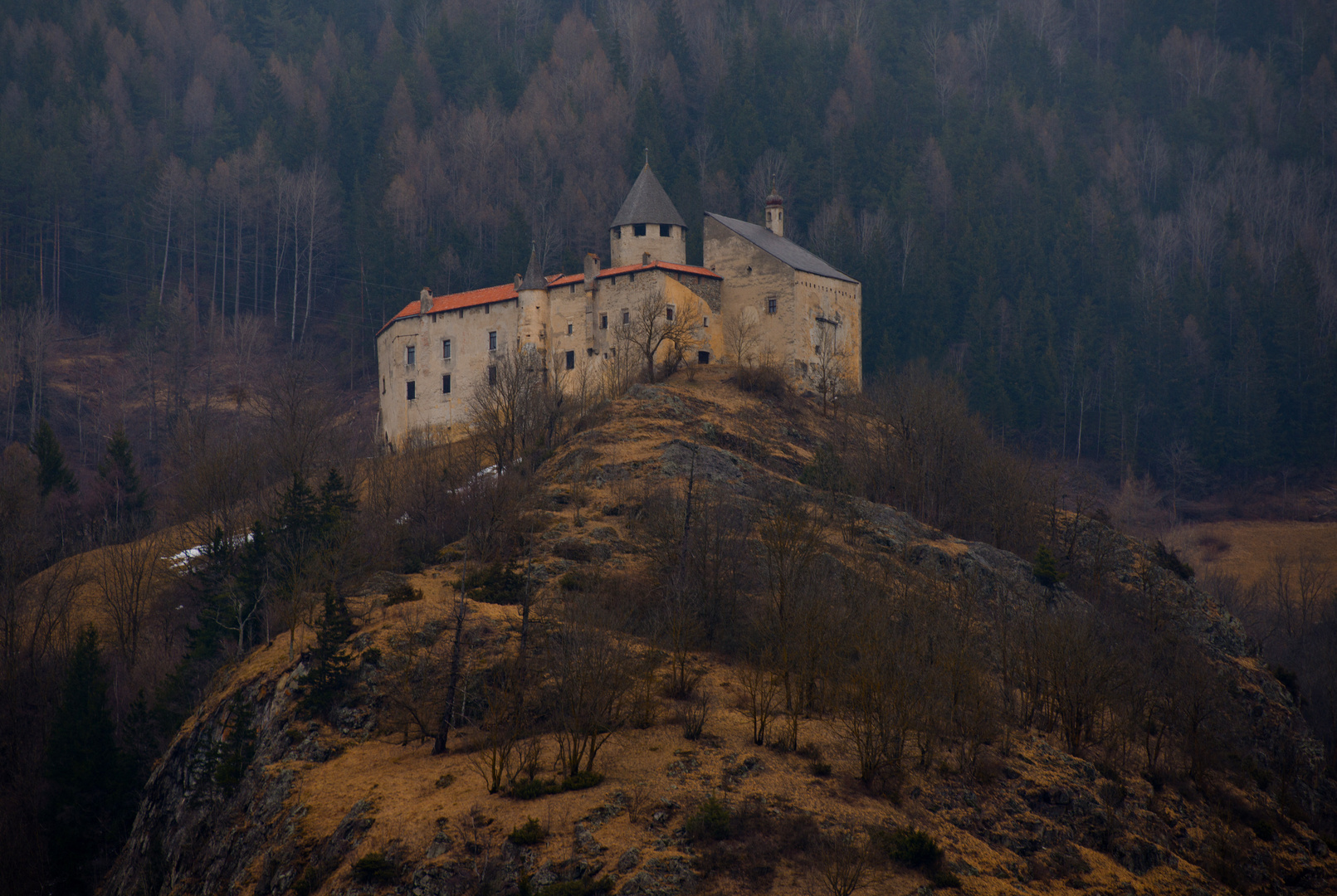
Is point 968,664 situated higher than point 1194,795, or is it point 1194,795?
point 968,664

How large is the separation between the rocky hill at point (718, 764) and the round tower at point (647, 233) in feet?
80.8

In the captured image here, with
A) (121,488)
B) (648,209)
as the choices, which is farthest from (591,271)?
(121,488)

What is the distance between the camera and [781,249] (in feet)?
211

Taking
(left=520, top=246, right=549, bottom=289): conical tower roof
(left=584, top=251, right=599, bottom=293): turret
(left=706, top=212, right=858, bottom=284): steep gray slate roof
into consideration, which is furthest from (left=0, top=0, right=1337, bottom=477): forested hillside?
(left=584, top=251, right=599, bottom=293): turret

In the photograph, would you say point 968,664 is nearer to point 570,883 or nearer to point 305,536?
point 570,883

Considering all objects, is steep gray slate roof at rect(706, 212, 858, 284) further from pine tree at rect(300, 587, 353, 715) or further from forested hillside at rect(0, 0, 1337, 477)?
pine tree at rect(300, 587, 353, 715)

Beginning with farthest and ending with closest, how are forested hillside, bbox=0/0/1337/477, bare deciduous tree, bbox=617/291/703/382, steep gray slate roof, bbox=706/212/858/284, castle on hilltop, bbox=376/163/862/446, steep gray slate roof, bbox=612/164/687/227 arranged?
forested hillside, bbox=0/0/1337/477
steep gray slate roof, bbox=612/164/687/227
steep gray slate roof, bbox=706/212/858/284
castle on hilltop, bbox=376/163/862/446
bare deciduous tree, bbox=617/291/703/382

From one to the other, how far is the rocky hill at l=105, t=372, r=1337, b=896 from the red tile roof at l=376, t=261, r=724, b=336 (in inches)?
729

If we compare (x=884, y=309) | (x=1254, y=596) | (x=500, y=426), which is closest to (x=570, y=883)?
(x=500, y=426)

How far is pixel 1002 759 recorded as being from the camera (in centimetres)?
3120

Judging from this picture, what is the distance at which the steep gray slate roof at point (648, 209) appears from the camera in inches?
2628

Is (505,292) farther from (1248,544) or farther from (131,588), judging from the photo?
(1248,544)

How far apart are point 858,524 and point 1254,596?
97.1 ft

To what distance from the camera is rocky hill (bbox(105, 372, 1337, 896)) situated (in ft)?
84.3
